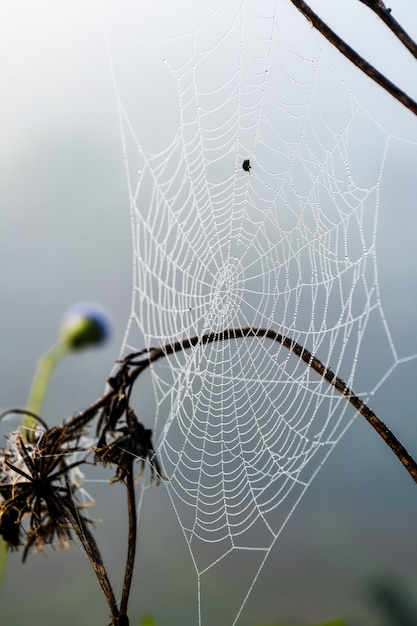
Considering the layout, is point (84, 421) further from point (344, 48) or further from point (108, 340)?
point (108, 340)

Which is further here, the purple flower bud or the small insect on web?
the purple flower bud

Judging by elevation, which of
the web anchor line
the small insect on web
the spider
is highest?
the small insect on web

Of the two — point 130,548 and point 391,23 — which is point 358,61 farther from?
point 130,548

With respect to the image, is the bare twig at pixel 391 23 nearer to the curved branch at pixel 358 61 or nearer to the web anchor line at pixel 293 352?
the curved branch at pixel 358 61

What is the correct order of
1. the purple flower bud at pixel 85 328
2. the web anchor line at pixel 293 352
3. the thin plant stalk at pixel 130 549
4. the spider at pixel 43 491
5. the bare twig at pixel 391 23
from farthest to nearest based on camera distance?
the purple flower bud at pixel 85 328 → the spider at pixel 43 491 → the thin plant stalk at pixel 130 549 → the web anchor line at pixel 293 352 → the bare twig at pixel 391 23

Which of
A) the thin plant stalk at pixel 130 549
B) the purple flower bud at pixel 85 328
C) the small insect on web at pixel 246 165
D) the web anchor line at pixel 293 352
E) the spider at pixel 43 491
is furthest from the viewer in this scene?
the purple flower bud at pixel 85 328

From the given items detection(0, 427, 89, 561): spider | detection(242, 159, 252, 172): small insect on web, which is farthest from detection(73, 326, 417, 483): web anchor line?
A: detection(242, 159, 252, 172): small insect on web

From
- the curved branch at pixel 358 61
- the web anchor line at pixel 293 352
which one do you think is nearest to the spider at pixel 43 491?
the web anchor line at pixel 293 352

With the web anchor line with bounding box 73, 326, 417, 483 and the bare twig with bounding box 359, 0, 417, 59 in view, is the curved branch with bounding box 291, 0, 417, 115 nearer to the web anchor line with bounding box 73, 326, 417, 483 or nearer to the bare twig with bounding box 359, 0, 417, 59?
the bare twig with bounding box 359, 0, 417, 59
